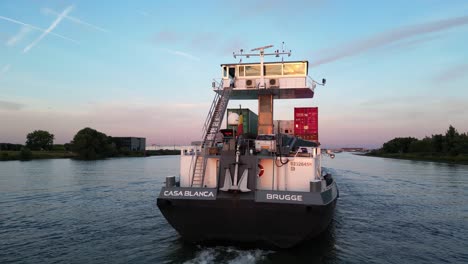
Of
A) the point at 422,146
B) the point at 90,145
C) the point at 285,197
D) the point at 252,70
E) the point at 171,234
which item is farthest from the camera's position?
the point at 422,146

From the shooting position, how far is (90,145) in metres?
97.9

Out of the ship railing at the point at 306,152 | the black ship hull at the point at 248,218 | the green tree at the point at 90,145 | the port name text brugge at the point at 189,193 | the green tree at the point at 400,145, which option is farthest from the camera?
the green tree at the point at 400,145

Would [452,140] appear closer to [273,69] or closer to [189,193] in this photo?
[273,69]

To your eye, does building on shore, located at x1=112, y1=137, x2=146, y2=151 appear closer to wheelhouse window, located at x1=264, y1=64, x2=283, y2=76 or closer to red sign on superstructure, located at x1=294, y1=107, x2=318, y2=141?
red sign on superstructure, located at x1=294, y1=107, x2=318, y2=141

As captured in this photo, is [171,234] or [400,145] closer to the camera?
[171,234]

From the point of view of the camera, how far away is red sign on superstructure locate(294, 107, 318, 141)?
19422 millimetres

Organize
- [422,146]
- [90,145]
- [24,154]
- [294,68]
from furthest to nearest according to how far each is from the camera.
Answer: [422,146], [90,145], [24,154], [294,68]

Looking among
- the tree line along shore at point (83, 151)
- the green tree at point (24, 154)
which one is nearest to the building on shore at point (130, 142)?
the tree line along shore at point (83, 151)

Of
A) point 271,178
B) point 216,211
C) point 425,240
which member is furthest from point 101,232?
point 425,240

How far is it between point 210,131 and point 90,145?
311ft

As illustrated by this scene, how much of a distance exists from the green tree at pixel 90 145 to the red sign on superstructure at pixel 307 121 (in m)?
87.5

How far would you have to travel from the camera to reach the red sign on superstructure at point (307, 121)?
63.7 ft

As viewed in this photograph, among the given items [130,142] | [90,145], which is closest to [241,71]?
[90,145]

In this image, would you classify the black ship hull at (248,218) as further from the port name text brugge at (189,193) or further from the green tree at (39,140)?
the green tree at (39,140)
